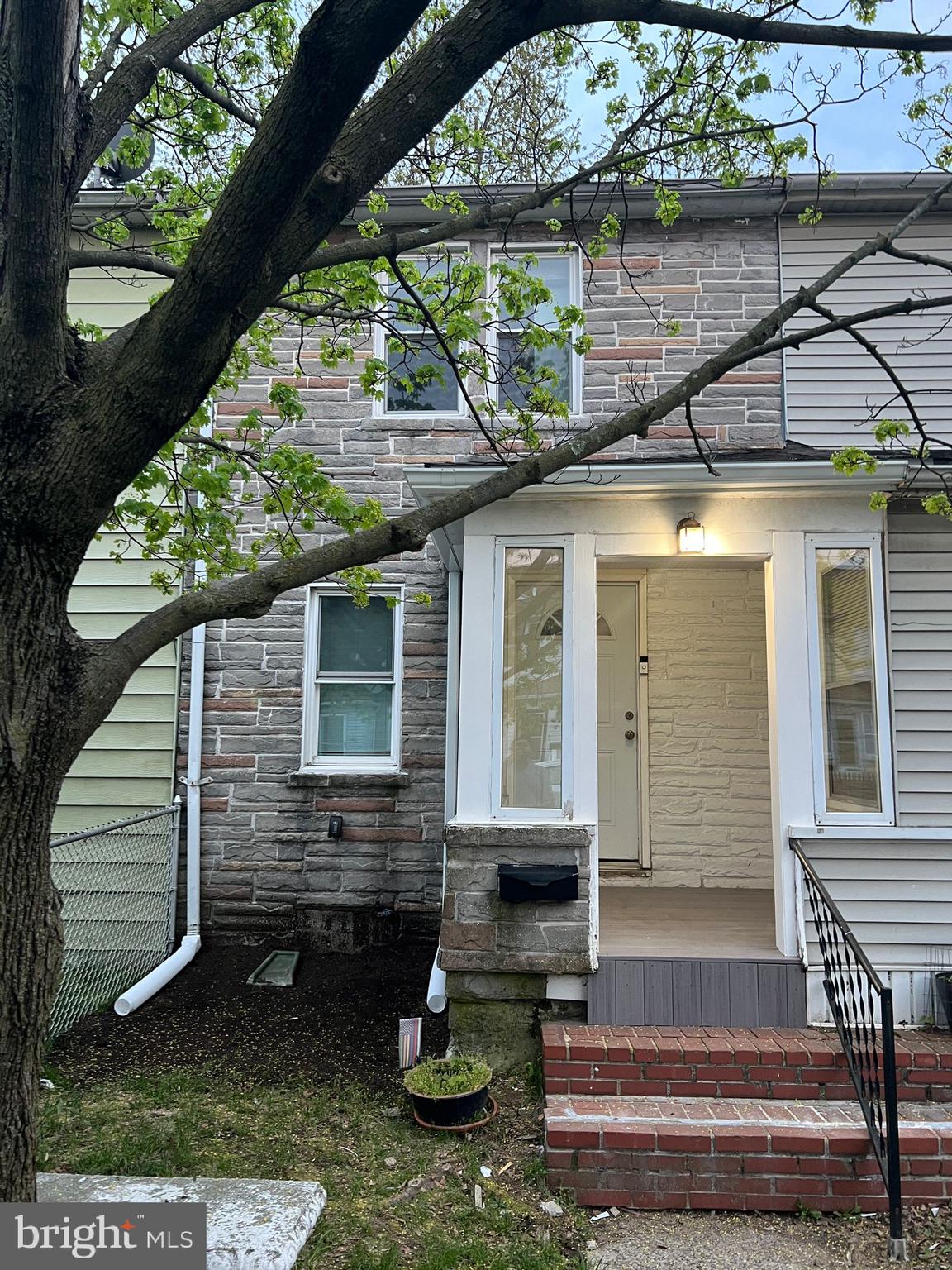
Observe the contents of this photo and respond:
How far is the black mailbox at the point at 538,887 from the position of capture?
454 cm

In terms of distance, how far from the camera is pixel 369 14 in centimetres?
197

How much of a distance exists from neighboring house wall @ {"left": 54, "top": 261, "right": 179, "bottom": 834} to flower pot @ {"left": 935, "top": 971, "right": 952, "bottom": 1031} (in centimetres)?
527

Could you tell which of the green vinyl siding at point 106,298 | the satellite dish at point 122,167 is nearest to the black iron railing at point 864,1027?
the satellite dish at point 122,167

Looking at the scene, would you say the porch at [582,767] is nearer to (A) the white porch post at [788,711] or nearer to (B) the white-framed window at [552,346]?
(A) the white porch post at [788,711]

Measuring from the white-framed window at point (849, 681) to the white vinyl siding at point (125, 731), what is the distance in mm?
4677

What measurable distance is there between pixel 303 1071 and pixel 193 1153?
97 centimetres

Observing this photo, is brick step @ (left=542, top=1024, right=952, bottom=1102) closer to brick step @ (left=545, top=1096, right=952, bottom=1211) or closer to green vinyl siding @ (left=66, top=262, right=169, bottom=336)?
brick step @ (left=545, top=1096, right=952, bottom=1211)

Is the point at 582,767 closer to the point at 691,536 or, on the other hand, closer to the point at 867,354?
the point at 691,536

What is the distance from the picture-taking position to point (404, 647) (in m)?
6.71

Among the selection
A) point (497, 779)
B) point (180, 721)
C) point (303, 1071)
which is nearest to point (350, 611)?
point (180, 721)

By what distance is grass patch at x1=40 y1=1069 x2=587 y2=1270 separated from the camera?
10.5 feet

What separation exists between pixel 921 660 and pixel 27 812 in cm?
496

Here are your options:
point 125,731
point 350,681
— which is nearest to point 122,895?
point 125,731

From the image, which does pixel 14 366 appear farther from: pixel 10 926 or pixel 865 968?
pixel 865 968
